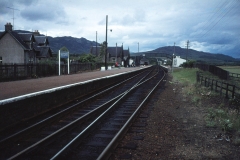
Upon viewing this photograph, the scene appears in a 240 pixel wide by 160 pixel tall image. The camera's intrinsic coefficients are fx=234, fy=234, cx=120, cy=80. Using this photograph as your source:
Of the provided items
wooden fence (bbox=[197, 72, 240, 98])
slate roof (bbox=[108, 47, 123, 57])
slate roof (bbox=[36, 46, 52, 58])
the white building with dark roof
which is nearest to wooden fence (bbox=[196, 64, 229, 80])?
wooden fence (bbox=[197, 72, 240, 98])

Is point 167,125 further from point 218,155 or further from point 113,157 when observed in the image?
point 113,157

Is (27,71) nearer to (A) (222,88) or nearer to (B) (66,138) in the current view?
(A) (222,88)

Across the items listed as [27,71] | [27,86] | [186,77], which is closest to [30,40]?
[27,71]

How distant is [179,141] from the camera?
657 centimetres

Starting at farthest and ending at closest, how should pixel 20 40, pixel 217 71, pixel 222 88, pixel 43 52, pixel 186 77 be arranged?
pixel 43 52, pixel 20 40, pixel 217 71, pixel 186 77, pixel 222 88

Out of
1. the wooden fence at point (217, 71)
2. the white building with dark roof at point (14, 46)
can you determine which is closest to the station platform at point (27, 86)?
the wooden fence at point (217, 71)

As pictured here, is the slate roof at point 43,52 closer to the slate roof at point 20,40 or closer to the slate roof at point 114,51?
the slate roof at point 20,40

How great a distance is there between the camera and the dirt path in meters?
5.56

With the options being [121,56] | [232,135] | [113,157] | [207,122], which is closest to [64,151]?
[113,157]

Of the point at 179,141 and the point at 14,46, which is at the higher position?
the point at 14,46

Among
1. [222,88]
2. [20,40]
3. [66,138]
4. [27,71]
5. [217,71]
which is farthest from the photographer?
[20,40]

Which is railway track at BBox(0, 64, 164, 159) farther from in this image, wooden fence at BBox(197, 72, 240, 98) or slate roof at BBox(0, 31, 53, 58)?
slate roof at BBox(0, 31, 53, 58)

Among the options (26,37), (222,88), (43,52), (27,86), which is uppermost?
(26,37)

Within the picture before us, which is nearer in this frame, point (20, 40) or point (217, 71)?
point (217, 71)
